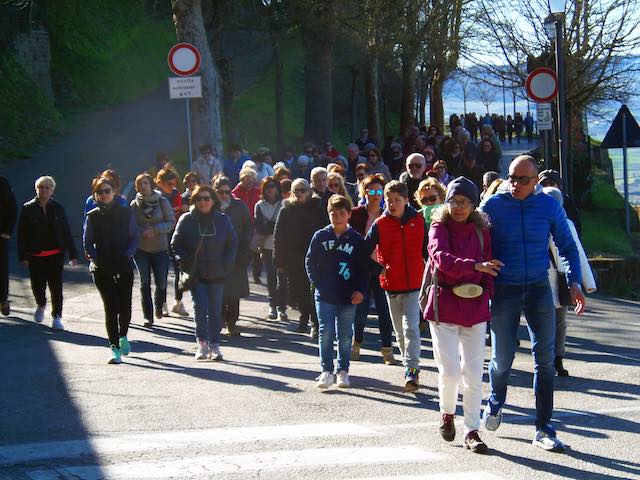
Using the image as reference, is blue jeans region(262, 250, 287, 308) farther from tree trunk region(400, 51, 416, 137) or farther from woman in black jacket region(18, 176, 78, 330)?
tree trunk region(400, 51, 416, 137)

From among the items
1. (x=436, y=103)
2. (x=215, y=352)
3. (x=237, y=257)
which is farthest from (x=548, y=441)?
(x=436, y=103)

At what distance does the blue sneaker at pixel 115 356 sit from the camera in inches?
429

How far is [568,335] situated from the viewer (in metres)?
13.1

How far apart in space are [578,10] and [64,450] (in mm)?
21241

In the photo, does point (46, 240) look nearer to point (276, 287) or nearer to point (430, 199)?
point (276, 287)

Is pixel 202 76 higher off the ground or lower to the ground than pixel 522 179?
higher

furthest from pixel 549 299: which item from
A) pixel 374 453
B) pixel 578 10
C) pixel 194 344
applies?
pixel 578 10

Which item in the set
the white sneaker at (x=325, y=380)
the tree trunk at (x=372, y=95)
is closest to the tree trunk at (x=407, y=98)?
the tree trunk at (x=372, y=95)

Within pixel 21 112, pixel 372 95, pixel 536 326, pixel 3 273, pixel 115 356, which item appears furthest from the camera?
pixel 372 95

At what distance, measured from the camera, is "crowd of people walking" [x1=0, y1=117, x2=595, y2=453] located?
754 cm

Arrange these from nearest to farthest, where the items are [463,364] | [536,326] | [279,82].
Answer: [536,326]
[463,364]
[279,82]

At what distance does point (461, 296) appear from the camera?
7.48m

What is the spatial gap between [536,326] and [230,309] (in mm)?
5662

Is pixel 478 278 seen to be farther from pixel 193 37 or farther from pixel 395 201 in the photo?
pixel 193 37
